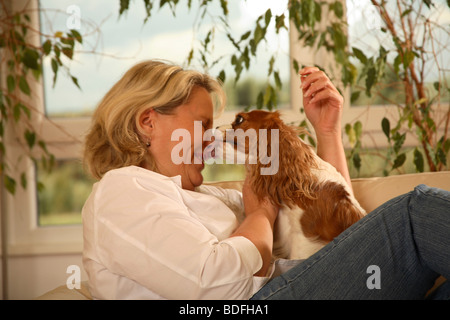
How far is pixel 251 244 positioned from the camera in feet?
3.32

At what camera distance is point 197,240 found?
3.14 feet

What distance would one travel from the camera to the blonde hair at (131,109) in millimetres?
1244

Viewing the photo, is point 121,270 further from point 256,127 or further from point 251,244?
point 256,127

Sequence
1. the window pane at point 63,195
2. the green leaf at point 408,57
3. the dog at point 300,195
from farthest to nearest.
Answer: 1. the window pane at point 63,195
2. the green leaf at point 408,57
3. the dog at point 300,195

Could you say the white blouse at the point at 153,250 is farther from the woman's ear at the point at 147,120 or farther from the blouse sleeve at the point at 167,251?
the woman's ear at the point at 147,120

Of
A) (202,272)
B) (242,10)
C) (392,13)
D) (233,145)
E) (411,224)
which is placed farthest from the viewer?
(242,10)

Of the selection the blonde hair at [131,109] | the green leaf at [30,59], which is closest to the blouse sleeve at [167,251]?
the blonde hair at [131,109]

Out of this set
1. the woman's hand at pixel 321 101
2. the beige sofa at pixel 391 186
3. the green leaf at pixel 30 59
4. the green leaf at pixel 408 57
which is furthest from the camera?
the green leaf at pixel 30 59

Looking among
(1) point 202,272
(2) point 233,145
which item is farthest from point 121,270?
(2) point 233,145

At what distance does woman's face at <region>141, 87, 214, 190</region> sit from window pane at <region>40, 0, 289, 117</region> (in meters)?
1.43

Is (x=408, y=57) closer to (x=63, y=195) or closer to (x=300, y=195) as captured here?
(x=300, y=195)

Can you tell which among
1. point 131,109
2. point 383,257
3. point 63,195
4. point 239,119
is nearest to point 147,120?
point 131,109

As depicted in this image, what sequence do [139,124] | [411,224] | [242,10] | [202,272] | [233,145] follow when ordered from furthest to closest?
1. [242,10]
2. [233,145]
3. [139,124]
4. [411,224]
5. [202,272]

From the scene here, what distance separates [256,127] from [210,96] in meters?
0.16
